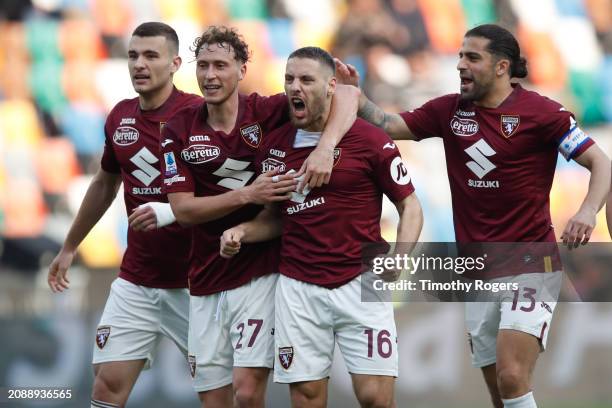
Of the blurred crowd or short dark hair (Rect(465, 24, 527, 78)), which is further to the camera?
the blurred crowd

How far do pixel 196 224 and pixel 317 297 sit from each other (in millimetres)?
814

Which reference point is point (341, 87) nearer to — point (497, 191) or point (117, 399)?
point (497, 191)

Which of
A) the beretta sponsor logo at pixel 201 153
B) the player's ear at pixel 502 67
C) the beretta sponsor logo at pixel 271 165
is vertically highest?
the player's ear at pixel 502 67

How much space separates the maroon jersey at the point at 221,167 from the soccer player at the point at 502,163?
681 mm

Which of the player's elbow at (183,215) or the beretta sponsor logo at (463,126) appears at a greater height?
the beretta sponsor logo at (463,126)

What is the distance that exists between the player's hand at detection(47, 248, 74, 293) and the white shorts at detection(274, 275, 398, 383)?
5.96 feet

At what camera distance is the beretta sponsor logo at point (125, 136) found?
23.2 feet

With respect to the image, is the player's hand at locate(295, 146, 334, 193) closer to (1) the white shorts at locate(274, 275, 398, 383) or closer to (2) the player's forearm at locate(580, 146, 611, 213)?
(1) the white shorts at locate(274, 275, 398, 383)

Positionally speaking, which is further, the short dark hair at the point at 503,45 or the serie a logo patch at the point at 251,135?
the short dark hair at the point at 503,45

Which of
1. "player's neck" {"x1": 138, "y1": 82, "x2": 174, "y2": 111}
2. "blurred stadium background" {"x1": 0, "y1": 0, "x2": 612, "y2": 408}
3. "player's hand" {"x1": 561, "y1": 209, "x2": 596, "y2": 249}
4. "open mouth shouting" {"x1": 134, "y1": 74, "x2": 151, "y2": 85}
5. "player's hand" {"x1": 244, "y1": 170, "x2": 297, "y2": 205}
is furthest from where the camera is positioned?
"blurred stadium background" {"x1": 0, "y1": 0, "x2": 612, "y2": 408}

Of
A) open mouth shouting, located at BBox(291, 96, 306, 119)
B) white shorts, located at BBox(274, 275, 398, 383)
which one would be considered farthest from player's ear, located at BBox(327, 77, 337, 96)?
white shorts, located at BBox(274, 275, 398, 383)

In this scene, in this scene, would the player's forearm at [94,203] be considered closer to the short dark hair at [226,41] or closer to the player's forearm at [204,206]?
the player's forearm at [204,206]

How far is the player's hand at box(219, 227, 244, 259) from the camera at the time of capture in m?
6.09

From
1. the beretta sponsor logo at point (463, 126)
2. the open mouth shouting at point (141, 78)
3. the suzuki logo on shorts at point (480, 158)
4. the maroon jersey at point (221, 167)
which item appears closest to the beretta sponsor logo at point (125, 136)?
the open mouth shouting at point (141, 78)
